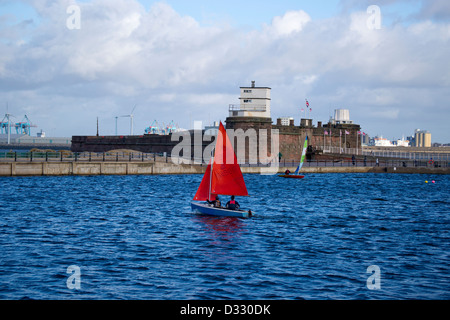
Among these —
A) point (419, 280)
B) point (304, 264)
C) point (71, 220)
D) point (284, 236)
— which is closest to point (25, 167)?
point (71, 220)

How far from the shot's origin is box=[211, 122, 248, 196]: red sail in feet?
116

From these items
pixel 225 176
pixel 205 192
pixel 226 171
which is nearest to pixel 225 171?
pixel 226 171

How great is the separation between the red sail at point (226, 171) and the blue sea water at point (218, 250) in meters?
2.04

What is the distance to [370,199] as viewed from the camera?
179 ft

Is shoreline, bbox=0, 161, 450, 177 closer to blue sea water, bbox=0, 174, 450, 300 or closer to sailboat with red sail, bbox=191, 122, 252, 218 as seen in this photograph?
blue sea water, bbox=0, 174, 450, 300

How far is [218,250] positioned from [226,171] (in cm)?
967

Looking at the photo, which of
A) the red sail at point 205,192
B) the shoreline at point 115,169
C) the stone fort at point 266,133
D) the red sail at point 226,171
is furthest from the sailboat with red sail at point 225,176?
the stone fort at point 266,133

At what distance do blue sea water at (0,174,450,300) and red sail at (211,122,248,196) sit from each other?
2.04 m

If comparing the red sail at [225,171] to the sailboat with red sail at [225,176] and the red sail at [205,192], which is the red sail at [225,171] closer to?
the sailboat with red sail at [225,176]

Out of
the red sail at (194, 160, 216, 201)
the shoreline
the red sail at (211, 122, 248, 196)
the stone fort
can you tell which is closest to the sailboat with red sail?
the red sail at (211, 122, 248, 196)

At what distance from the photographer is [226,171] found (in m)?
35.7

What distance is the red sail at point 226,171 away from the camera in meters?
35.4
